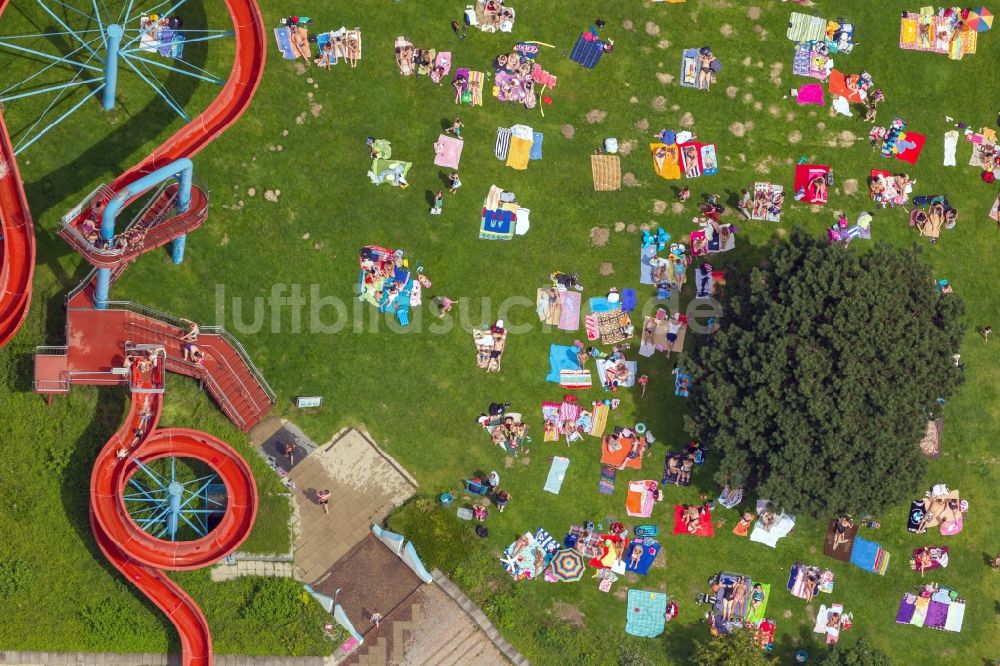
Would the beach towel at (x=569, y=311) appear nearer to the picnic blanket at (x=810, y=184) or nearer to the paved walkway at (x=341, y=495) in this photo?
the paved walkway at (x=341, y=495)

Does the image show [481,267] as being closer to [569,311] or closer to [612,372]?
[569,311]

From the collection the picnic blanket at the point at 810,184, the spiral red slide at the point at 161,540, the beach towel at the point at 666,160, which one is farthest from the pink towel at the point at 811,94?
the spiral red slide at the point at 161,540

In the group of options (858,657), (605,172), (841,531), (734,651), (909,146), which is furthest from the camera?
(909,146)

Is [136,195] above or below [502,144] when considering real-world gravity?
below

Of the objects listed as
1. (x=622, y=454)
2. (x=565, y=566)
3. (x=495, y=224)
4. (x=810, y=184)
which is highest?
(x=810, y=184)

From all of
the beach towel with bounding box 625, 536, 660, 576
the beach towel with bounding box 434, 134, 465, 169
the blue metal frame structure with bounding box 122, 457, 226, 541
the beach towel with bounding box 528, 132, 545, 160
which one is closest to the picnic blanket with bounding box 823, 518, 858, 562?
the beach towel with bounding box 625, 536, 660, 576

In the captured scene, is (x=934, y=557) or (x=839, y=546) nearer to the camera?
(x=839, y=546)

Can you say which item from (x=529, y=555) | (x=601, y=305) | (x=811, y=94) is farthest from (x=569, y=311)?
(x=811, y=94)
